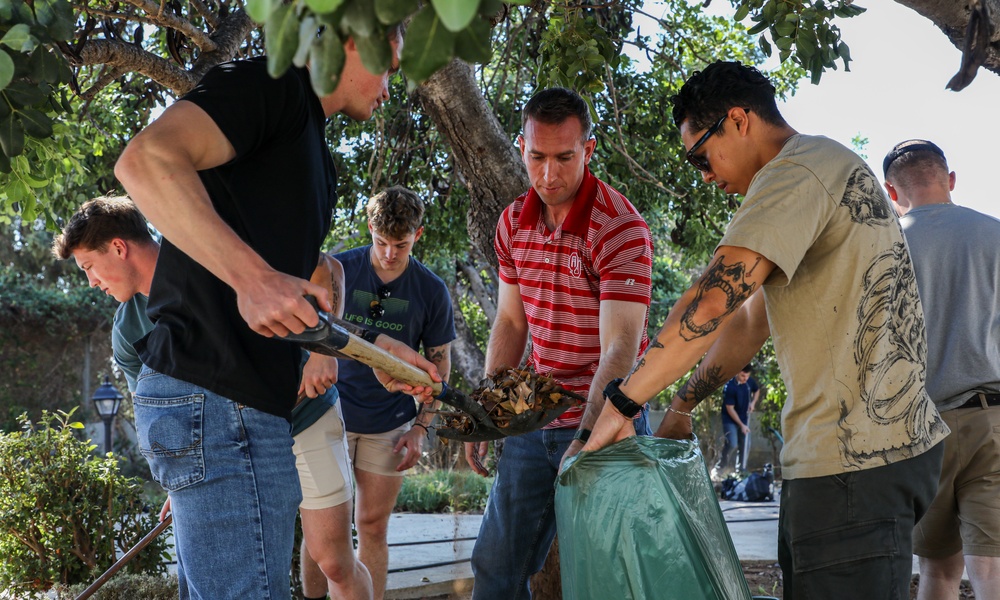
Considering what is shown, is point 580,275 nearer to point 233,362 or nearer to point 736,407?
point 233,362

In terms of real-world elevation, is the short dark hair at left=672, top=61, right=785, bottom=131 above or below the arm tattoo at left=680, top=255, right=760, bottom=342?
above

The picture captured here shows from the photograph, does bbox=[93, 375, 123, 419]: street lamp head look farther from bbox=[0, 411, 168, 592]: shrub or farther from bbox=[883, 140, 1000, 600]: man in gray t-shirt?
bbox=[883, 140, 1000, 600]: man in gray t-shirt

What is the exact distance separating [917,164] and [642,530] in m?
2.20

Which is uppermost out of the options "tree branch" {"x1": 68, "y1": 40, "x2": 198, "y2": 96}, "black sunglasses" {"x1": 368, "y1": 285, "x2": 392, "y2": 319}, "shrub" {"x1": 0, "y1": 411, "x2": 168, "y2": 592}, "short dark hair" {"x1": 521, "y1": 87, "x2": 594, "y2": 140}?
"tree branch" {"x1": 68, "y1": 40, "x2": 198, "y2": 96}

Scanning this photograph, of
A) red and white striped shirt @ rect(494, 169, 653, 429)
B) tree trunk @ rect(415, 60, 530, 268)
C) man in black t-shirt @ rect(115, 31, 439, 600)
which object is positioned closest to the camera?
man in black t-shirt @ rect(115, 31, 439, 600)

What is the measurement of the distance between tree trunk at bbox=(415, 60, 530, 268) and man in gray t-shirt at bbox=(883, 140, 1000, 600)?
5.52 feet

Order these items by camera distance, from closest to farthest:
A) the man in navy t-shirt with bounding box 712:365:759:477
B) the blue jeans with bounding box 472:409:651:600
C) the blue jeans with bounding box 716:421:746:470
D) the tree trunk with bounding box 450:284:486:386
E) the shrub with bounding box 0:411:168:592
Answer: the blue jeans with bounding box 472:409:651:600 < the shrub with bounding box 0:411:168:592 < the tree trunk with bounding box 450:284:486:386 < the man in navy t-shirt with bounding box 712:365:759:477 < the blue jeans with bounding box 716:421:746:470

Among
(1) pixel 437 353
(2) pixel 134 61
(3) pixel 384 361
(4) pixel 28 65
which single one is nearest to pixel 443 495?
(1) pixel 437 353

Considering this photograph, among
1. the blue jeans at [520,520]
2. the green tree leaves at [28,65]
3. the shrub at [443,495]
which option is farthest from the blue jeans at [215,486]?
the shrub at [443,495]

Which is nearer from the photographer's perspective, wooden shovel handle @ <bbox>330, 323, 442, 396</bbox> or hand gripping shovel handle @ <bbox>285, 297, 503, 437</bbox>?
hand gripping shovel handle @ <bbox>285, 297, 503, 437</bbox>

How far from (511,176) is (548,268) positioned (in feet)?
3.82

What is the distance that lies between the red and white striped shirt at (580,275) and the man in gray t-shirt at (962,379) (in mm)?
1193

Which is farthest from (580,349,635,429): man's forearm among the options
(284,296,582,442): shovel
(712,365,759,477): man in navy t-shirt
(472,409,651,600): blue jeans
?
(712,365,759,477): man in navy t-shirt

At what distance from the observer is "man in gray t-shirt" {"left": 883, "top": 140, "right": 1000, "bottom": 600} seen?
3.13m
